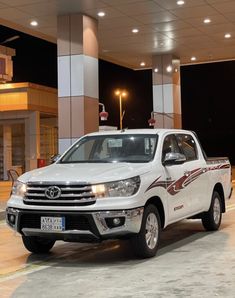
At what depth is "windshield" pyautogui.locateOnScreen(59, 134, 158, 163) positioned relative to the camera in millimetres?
8852

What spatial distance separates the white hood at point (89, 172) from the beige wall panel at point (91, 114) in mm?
10484

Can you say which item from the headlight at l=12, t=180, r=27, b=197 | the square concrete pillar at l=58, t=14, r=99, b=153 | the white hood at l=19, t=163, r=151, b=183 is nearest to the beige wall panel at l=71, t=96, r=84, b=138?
the square concrete pillar at l=58, t=14, r=99, b=153

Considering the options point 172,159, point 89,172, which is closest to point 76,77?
point 172,159

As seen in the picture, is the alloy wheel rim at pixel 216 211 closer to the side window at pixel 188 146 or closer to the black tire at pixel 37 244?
the side window at pixel 188 146

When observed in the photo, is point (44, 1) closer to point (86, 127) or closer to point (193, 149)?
point (86, 127)

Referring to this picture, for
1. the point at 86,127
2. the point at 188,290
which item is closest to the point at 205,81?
the point at 86,127

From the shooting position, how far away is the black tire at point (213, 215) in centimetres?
1041

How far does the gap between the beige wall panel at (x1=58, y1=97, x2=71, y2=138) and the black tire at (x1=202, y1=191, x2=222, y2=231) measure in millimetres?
9128

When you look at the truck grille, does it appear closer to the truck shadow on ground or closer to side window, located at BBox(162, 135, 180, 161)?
the truck shadow on ground

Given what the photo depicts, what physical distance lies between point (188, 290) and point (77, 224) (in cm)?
194

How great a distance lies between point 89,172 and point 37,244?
155cm

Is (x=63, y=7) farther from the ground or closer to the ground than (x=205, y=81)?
closer to the ground

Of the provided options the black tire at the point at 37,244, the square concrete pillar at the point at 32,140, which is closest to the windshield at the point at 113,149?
the black tire at the point at 37,244

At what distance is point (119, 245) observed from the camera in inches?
364
